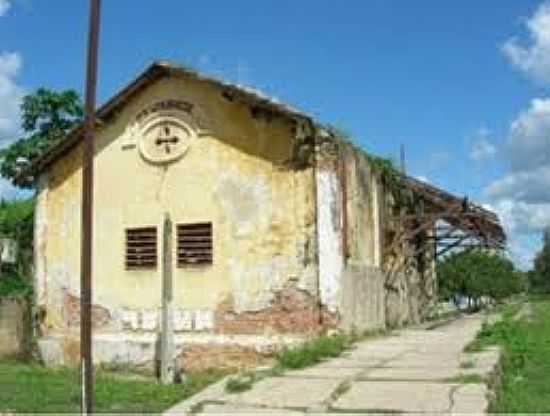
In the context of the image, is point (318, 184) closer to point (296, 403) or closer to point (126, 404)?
point (126, 404)

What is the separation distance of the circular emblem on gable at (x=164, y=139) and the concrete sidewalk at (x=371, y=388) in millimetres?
6085

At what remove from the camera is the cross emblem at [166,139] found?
64.5 feet

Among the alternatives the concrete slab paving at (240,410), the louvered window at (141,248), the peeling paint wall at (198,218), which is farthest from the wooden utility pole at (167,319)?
the concrete slab paving at (240,410)

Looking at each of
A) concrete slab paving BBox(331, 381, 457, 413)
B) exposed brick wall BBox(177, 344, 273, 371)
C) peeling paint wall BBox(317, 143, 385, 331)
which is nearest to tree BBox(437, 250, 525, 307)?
peeling paint wall BBox(317, 143, 385, 331)

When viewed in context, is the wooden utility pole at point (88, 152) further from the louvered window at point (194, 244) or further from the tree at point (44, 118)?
the tree at point (44, 118)

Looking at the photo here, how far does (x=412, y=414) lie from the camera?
9773 mm

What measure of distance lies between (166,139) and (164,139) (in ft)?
0.17

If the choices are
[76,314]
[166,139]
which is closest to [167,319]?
[76,314]

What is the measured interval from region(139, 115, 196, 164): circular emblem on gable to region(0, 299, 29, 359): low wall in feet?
15.1

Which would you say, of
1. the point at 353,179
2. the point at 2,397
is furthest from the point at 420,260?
the point at 2,397

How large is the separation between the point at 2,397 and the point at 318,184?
709cm

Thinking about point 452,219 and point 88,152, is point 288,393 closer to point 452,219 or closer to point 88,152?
point 88,152

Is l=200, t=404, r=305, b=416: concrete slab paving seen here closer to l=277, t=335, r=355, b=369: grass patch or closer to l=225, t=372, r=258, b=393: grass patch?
l=225, t=372, r=258, b=393: grass patch

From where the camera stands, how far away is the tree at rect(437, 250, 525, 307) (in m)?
56.8
